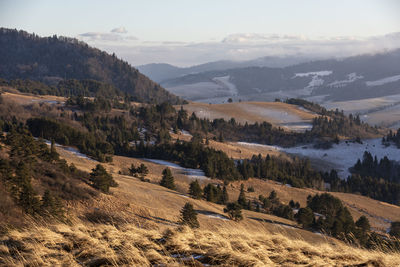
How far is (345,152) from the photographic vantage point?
14238cm

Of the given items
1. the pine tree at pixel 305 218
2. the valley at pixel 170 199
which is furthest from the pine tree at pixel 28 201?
the pine tree at pixel 305 218

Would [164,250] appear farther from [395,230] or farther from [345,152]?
[345,152]

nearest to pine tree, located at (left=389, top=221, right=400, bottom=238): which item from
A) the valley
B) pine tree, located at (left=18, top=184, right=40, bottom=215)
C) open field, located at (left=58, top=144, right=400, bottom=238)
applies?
the valley

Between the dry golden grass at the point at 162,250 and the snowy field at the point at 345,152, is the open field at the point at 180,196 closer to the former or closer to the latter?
the dry golden grass at the point at 162,250

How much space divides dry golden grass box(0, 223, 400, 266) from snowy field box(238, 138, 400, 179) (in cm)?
12949

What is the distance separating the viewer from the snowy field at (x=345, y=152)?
13638 centimetres

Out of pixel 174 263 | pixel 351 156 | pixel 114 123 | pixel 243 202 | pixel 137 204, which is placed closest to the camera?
pixel 174 263

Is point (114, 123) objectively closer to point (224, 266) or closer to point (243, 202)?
Answer: point (243, 202)

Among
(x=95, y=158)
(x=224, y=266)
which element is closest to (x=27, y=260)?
(x=224, y=266)

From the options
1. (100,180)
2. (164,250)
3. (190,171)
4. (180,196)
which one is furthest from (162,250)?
(190,171)

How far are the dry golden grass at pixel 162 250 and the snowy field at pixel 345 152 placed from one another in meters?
129

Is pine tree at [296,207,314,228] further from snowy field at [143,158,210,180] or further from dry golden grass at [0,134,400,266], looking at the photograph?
dry golden grass at [0,134,400,266]

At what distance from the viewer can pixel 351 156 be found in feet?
457

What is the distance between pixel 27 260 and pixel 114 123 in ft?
362
